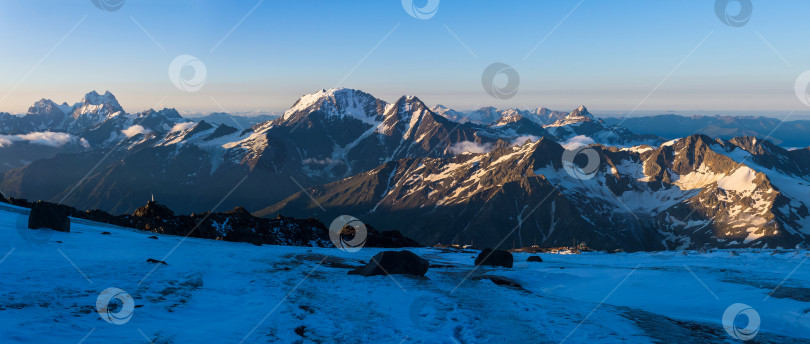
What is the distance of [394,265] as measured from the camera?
3678 centimetres

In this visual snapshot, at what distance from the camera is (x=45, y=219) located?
37.2 metres

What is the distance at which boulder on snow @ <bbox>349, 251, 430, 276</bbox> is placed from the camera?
118ft

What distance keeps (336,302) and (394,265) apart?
38.3ft

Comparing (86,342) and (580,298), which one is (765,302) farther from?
(86,342)

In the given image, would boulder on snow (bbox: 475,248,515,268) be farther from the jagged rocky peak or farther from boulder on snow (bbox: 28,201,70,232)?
the jagged rocky peak

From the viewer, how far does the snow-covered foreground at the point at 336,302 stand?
18.4 metres

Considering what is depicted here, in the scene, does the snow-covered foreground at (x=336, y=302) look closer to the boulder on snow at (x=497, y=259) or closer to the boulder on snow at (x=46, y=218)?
the boulder on snow at (x=46, y=218)

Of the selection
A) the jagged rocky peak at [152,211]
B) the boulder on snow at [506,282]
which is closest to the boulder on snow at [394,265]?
the boulder on snow at [506,282]

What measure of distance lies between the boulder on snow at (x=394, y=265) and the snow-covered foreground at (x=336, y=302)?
5.38 ft

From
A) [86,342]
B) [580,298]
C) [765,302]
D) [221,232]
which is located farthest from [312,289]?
[221,232]

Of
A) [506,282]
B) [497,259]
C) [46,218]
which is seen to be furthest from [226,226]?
[506,282]

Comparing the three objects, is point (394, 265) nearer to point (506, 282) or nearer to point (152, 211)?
point (506, 282)

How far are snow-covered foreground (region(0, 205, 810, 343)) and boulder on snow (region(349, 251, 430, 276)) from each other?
1641mm

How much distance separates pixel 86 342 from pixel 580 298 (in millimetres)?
27862
